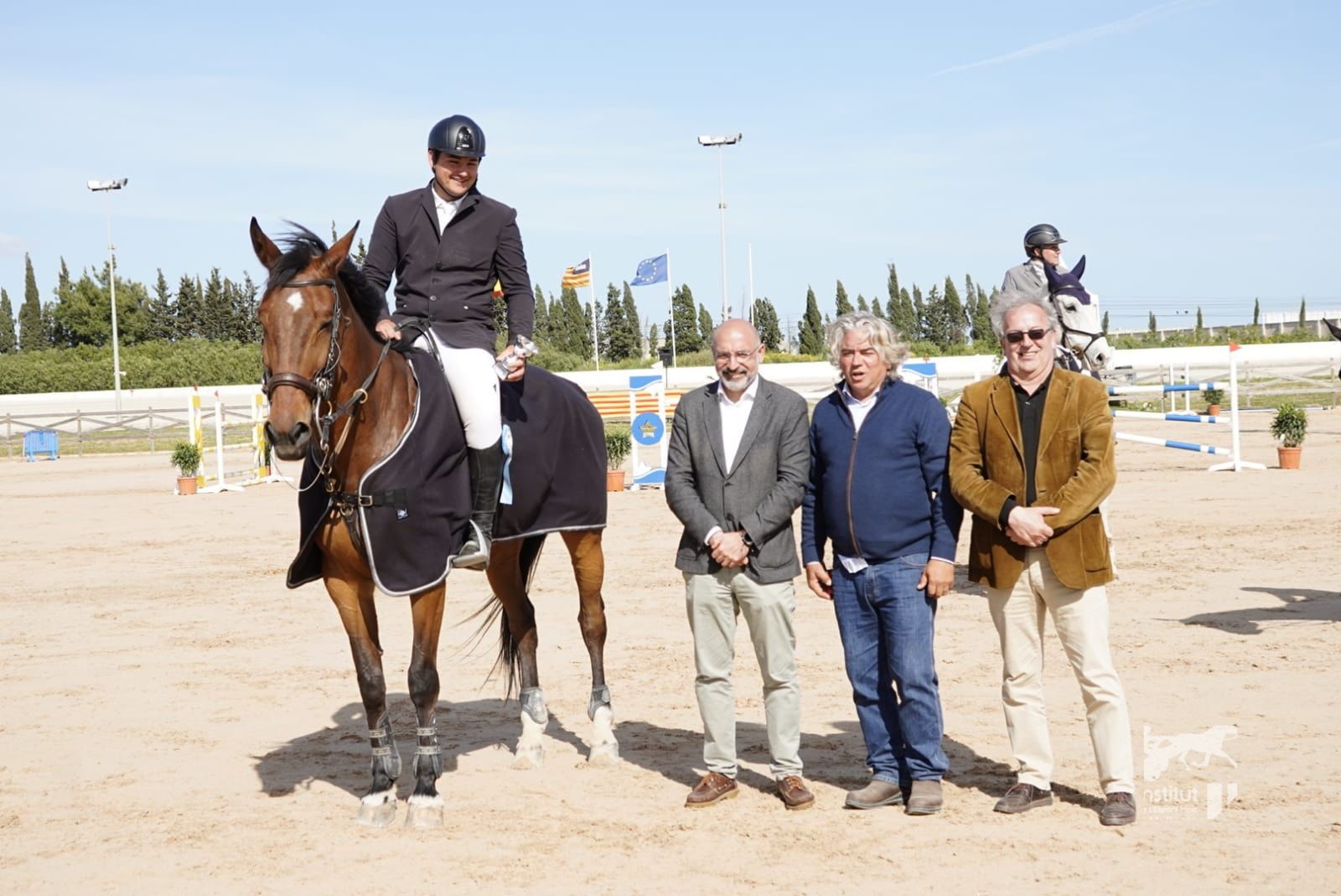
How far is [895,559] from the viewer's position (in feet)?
16.6

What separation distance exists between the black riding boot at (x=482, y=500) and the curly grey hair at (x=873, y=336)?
167 cm

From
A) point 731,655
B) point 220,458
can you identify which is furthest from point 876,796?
point 220,458

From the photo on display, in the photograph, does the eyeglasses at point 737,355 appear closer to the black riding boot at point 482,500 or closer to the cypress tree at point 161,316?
the black riding boot at point 482,500

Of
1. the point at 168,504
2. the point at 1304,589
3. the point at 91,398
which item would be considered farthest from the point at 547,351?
the point at 1304,589

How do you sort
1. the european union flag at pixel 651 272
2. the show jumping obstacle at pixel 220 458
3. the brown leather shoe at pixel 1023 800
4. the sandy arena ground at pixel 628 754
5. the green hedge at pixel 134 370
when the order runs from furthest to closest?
the green hedge at pixel 134 370 → the european union flag at pixel 651 272 → the show jumping obstacle at pixel 220 458 → the brown leather shoe at pixel 1023 800 → the sandy arena ground at pixel 628 754

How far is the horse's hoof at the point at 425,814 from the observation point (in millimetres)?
5234

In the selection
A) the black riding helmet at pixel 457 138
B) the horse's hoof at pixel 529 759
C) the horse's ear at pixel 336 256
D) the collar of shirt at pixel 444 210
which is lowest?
the horse's hoof at pixel 529 759

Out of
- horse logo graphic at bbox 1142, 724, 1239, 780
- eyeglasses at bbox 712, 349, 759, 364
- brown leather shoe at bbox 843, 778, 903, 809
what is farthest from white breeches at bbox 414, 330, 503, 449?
horse logo graphic at bbox 1142, 724, 1239, 780

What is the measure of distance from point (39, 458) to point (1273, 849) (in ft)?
108

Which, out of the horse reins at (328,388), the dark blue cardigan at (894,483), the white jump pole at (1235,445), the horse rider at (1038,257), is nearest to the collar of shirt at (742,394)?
the dark blue cardigan at (894,483)

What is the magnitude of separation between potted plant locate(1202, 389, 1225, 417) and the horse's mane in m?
25.8

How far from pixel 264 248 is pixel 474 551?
1.61 m

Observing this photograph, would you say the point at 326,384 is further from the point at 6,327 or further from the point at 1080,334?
the point at 6,327

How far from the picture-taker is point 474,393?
5766 mm
